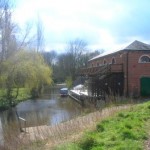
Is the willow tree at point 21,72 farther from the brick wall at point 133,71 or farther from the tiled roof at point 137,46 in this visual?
the tiled roof at point 137,46

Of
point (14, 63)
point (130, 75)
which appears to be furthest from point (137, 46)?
point (14, 63)

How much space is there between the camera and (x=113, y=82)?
102 feet

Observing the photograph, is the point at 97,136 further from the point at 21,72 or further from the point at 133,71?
the point at 21,72

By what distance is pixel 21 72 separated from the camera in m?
34.3

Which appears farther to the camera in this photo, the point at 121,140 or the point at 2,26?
the point at 2,26

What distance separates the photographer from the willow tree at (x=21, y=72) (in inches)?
1198

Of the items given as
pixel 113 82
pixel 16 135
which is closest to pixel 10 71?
pixel 113 82

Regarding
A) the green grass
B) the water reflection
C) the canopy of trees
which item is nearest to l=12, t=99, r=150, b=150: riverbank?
the green grass

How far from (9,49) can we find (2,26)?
268 centimetres

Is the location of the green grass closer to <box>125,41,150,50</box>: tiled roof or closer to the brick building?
the brick building

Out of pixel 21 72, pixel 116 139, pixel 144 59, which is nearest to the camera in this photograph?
pixel 116 139

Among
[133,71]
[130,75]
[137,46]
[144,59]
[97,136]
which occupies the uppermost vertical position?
[137,46]

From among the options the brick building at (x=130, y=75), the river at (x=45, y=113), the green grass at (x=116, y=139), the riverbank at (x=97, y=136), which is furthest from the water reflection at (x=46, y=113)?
the green grass at (x=116, y=139)

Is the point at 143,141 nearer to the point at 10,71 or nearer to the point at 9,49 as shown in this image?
the point at 9,49
